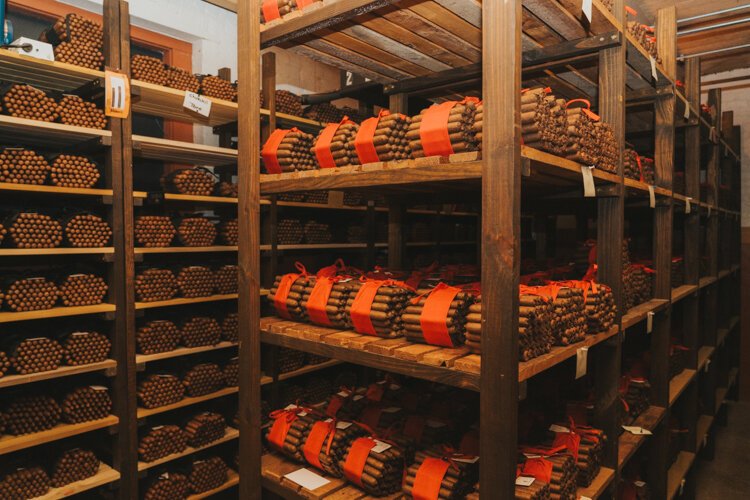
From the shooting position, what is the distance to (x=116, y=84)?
3.32 m

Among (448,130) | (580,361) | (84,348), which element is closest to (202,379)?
(84,348)

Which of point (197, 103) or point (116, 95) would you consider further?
point (197, 103)

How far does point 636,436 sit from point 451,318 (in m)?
1.80

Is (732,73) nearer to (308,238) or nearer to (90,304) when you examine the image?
(308,238)

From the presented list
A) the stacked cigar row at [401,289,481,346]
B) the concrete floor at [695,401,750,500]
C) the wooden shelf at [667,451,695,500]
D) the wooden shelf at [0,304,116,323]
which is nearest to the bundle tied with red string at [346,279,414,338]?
the stacked cigar row at [401,289,481,346]

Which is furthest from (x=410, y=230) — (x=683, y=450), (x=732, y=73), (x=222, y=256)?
(x=732, y=73)

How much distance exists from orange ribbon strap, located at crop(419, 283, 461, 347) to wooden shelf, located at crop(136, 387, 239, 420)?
8.57ft

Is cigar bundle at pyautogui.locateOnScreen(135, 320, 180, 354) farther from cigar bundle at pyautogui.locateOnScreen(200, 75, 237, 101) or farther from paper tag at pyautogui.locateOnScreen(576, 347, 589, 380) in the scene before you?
paper tag at pyautogui.locateOnScreen(576, 347, 589, 380)

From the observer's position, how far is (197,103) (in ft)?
12.5

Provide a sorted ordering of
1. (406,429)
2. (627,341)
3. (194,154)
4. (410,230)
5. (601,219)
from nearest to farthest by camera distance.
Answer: (406,429) < (601,219) < (194,154) < (627,341) < (410,230)

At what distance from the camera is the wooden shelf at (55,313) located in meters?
3.02

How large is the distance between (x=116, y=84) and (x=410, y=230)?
11.5ft

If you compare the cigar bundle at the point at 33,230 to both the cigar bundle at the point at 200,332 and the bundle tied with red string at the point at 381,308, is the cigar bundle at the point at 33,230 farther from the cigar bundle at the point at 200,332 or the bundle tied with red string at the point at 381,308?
the bundle tied with red string at the point at 381,308

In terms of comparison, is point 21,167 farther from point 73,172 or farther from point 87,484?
point 87,484
